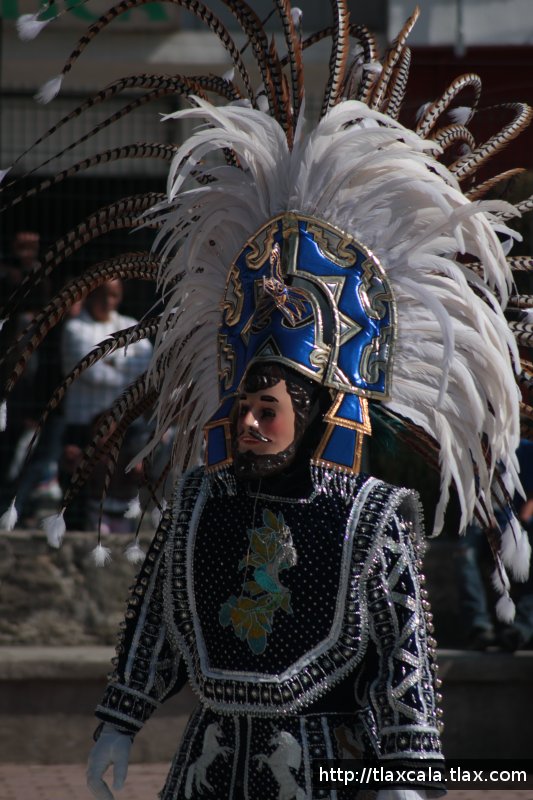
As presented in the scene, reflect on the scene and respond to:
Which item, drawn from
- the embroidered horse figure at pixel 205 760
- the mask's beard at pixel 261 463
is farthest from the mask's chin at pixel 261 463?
the embroidered horse figure at pixel 205 760

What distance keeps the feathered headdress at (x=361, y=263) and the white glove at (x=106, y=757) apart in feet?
2.24

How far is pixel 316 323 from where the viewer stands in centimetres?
298

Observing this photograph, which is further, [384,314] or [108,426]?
[108,426]

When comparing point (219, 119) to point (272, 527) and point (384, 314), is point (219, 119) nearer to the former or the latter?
point (384, 314)

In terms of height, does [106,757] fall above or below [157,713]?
above

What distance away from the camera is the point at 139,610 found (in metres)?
3.10

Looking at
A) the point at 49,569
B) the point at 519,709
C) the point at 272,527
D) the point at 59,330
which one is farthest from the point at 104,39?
the point at 272,527

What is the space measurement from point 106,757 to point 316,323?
1125mm

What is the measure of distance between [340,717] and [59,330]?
172 inches

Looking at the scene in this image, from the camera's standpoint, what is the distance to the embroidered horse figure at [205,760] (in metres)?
Answer: 2.88

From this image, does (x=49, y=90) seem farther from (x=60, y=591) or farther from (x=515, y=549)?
A: (x=60, y=591)

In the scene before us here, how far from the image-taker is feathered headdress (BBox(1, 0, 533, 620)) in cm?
303

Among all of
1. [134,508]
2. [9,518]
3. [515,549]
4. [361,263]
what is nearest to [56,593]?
[134,508]

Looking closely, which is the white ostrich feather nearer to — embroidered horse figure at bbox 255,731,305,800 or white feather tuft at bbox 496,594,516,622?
white feather tuft at bbox 496,594,516,622
